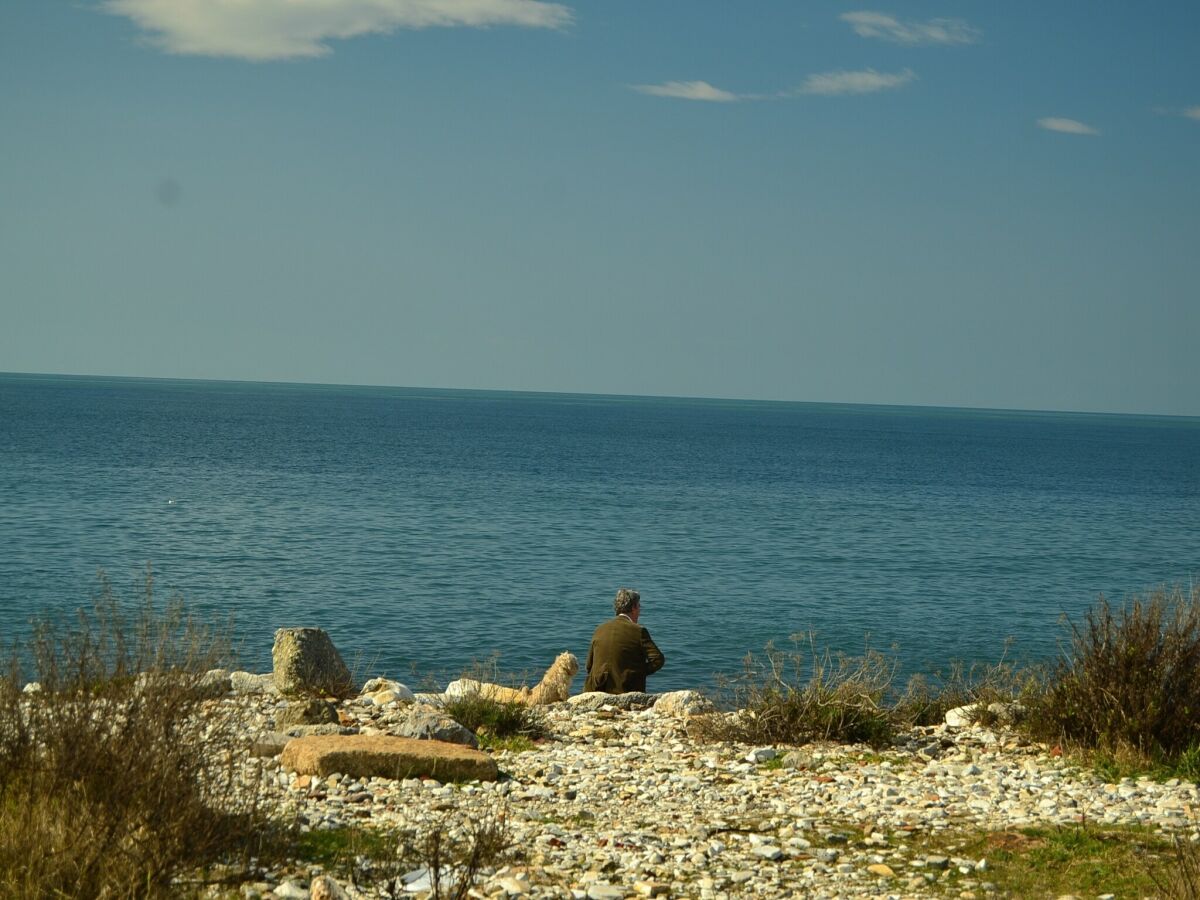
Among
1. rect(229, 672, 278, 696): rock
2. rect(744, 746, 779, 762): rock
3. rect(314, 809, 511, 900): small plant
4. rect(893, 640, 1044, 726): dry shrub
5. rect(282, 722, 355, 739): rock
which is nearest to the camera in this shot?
rect(314, 809, 511, 900): small plant

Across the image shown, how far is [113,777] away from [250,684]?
736cm

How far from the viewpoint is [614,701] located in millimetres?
13352

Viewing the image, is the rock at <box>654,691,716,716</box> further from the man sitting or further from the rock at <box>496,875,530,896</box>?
the rock at <box>496,875,530,896</box>

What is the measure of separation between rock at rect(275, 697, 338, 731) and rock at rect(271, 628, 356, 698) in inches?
72.1

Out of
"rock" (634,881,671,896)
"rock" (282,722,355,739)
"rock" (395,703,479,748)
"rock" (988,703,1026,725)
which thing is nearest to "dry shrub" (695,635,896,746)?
"rock" (988,703,1026,725)

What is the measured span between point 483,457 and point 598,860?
9289 centimetres

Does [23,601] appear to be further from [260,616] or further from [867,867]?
[867,867]

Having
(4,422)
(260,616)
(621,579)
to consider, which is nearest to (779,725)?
(260,616)

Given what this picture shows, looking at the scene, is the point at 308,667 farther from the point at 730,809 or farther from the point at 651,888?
the point at 651,888

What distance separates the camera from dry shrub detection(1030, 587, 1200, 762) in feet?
32.4

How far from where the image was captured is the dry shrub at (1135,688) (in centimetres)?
987

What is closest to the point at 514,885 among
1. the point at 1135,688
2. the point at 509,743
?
the point at 509,743

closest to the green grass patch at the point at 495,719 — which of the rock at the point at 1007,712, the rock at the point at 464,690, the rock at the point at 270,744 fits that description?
the rock at the point at 464,690

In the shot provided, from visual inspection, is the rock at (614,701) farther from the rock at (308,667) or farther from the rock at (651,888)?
the rock at (651,888)
